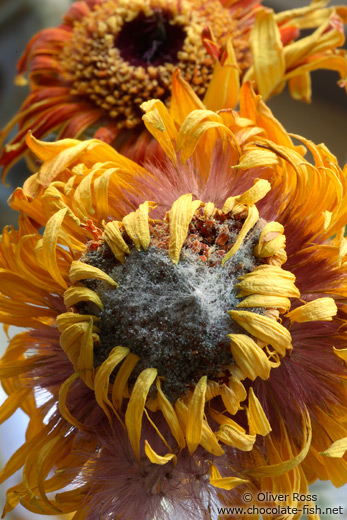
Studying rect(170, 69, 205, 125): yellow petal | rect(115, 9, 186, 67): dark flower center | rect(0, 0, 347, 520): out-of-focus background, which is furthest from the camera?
→ rect(0, 0, 347, 520): out-of-focus background

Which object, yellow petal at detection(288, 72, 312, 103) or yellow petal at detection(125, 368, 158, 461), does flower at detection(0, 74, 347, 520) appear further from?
yellow petal at detection(288, 72, 312, 103)

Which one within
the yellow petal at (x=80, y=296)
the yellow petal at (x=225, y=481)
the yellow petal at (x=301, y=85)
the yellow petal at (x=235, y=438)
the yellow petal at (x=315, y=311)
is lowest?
the yellow petal at (x=225, y=481)

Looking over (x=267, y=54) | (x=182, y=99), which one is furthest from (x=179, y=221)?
(x=267, y=54)

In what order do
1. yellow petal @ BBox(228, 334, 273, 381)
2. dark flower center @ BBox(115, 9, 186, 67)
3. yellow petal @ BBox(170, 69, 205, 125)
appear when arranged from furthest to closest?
dark flower center @ BBox(115, 9, 186, 67) < yellow petal @ BBox(170, 69, 205, 125) < yellow petal @ BBox(228, 334, 273, 381)

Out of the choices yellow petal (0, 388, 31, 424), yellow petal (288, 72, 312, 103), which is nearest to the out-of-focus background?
yellow petal (288, 72, 312, 103)

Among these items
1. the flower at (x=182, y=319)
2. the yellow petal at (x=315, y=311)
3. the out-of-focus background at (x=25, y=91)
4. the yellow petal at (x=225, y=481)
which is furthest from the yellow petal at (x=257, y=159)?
the out-of-focus background at (x=25, y=91)

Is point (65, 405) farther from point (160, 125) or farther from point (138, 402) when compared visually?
point (160, 125)

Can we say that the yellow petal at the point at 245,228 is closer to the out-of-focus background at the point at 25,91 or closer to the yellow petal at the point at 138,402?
the yellow petal at the point at 138,402
